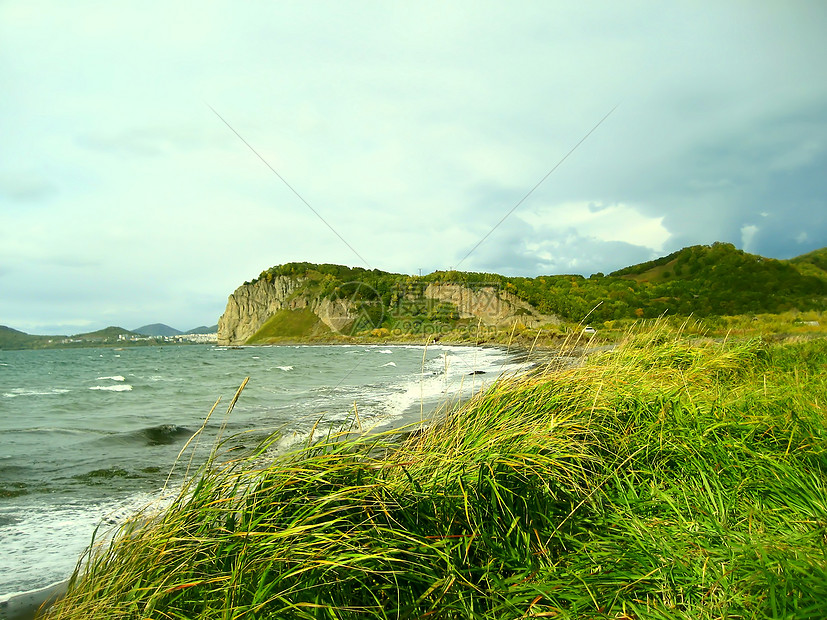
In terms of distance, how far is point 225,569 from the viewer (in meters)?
2.18

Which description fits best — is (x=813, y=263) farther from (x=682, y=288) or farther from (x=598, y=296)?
(x=598, y=296)

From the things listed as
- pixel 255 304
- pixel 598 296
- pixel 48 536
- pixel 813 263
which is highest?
pixel 255 304

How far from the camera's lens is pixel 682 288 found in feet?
208

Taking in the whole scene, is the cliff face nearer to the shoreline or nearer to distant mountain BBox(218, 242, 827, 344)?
distant mountain BBox(218, 242, 827, 344)

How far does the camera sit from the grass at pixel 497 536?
6.50 feet

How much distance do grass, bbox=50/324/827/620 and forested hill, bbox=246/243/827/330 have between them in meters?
42.3

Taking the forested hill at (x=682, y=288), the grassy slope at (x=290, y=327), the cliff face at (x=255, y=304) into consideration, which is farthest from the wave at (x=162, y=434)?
the cliff face at (x=255, y=304)

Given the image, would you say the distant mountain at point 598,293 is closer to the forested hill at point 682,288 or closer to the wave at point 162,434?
the forested hill at point 682,288

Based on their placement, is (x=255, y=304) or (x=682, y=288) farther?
(x=255, y=304)

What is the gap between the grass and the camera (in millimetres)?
1980

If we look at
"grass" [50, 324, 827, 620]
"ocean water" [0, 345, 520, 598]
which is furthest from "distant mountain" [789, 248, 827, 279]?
"grass" [50, 324, 827, 620]

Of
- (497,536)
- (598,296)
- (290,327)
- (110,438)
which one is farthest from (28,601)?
(290,327)

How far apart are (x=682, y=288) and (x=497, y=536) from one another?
71.0m

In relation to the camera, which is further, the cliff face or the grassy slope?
the cliff face
